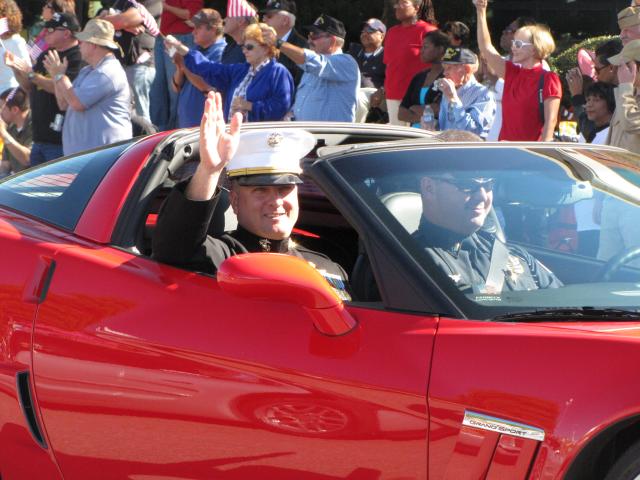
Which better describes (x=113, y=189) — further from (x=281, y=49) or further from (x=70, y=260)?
(x=281, y=49)

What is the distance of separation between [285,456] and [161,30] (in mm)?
9949

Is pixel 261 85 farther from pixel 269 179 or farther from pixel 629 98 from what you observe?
pixel 269 179

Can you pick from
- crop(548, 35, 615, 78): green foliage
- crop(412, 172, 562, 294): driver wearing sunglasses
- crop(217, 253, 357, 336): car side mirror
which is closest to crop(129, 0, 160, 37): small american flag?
crop(548, 35, 615, 78): green foliage

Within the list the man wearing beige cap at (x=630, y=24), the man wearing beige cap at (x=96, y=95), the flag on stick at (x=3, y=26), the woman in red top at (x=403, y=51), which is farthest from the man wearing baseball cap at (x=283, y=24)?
the man wearing beige cap at (x=630, y=24)

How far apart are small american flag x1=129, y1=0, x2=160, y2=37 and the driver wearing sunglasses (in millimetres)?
8492

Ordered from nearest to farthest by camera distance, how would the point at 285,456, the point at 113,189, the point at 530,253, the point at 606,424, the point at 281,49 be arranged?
the point at 606,424
the point at 285,456
the point at 530,253
the point at 113,189
the point at 281,49

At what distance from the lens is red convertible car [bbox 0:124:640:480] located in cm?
254

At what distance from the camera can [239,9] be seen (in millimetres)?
10062

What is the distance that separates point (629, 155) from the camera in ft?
12.2

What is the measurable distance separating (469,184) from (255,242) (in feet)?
2.80

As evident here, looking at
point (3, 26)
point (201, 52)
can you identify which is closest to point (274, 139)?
point (201, 52)

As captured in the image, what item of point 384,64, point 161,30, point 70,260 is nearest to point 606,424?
point 70,260

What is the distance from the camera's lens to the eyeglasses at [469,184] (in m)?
3.09

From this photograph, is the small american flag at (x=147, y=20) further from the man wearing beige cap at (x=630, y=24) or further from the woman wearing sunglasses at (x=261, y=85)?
the man wearing beige cap at (x=630, y=24)
